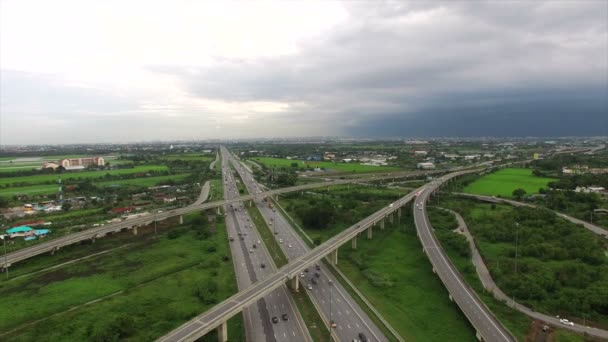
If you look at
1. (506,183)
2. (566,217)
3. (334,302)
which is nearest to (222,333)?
(334,302)

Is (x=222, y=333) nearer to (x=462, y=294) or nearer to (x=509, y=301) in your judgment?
(x=462, y=294)

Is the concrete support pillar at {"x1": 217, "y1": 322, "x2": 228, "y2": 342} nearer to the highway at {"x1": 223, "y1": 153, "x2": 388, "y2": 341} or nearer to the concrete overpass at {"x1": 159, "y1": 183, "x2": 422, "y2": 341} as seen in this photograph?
the concrete overpass at {"x1": 159, "y1": 183, "x2": 422, "y2": 341}

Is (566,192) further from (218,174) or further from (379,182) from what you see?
(218,174)

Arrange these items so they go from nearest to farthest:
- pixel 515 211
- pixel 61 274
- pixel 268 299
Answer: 1. pixel 268 299
2. pixel 61 274
3. pixel 515 211

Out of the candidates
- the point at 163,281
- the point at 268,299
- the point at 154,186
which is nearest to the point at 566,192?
the point at 268,299

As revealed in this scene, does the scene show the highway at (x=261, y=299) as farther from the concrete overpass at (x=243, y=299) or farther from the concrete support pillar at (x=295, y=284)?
the concrete overpass at (x=243, y=299)

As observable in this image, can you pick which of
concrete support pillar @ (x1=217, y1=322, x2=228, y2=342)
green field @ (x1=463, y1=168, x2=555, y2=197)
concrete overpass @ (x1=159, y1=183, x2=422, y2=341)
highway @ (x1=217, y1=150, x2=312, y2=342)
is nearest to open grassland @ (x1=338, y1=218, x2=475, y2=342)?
concrete overpass @ (x1=159, y1=183, x2=422, y2=341)
